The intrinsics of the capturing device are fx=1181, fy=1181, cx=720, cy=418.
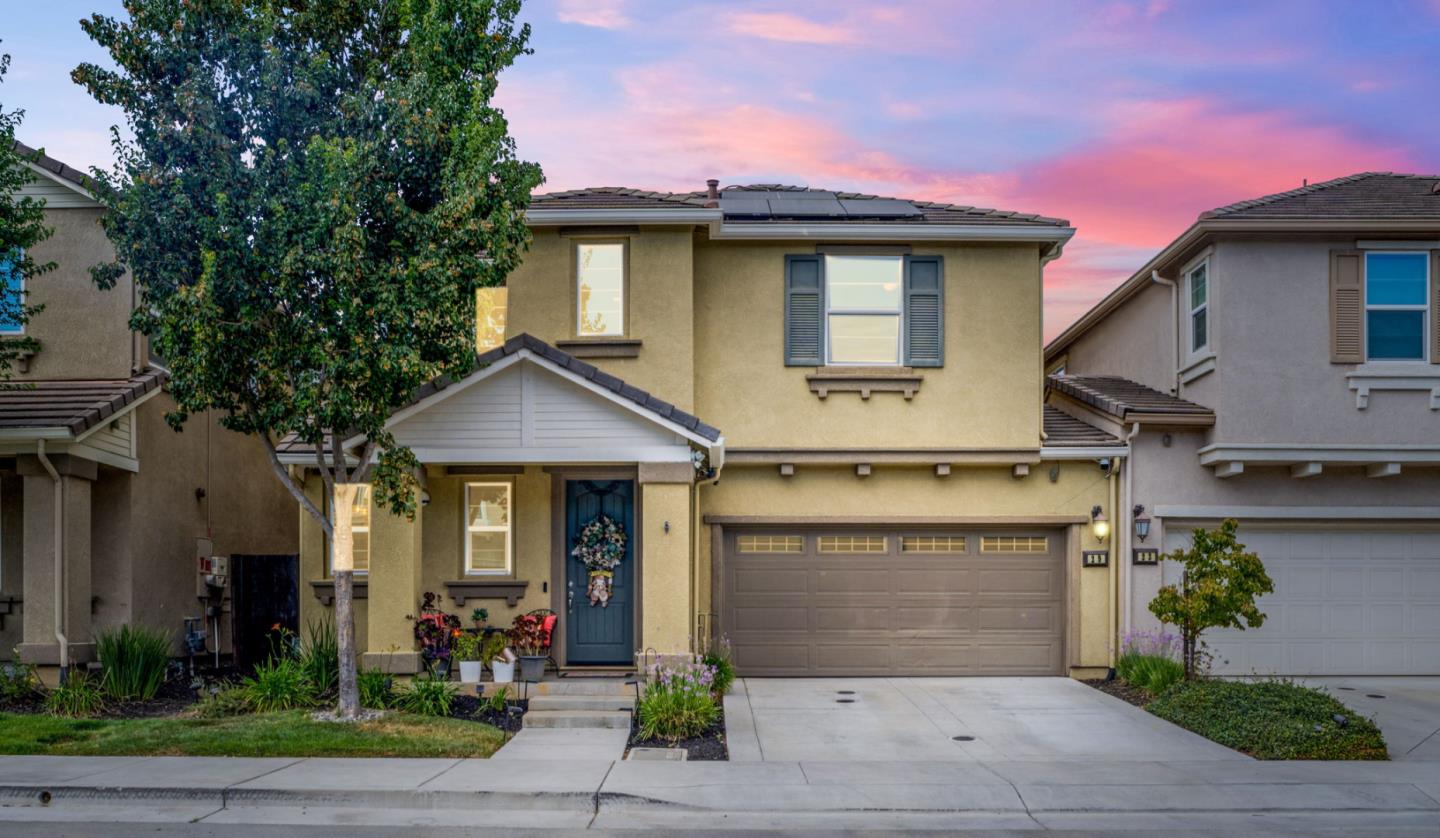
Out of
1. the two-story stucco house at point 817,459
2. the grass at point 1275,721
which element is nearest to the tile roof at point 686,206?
the two-story stucco house at point 817,459

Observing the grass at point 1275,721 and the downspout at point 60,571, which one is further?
the downspout at point 60,571

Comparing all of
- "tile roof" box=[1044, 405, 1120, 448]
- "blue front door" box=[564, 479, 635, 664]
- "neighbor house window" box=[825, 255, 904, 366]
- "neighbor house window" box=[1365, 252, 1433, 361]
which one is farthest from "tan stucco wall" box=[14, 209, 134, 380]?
"neighbor house window" box=[1365, 252, 1433, 361]

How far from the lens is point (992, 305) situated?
1566 cm

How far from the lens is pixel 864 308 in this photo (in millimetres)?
15695

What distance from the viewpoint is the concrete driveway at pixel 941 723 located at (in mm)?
10992

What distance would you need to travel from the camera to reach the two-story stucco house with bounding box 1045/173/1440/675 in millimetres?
14945

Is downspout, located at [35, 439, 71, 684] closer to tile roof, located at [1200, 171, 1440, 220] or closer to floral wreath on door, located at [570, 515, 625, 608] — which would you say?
floral wreath on door, located at [570, 515, 625, 608]

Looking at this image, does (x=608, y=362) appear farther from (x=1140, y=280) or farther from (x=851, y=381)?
(x=1140, y=280)

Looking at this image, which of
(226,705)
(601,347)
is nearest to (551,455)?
(601,347)

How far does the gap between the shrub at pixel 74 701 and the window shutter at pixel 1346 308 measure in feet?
49.7

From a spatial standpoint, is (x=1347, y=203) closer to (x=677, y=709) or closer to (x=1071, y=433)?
(x=1071, y=433)

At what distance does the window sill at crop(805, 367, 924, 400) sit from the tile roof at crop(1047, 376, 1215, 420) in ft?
8.59

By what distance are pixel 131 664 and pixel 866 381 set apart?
943cm

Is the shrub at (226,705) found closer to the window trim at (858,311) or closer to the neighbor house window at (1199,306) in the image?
the window trim at (858,311)
